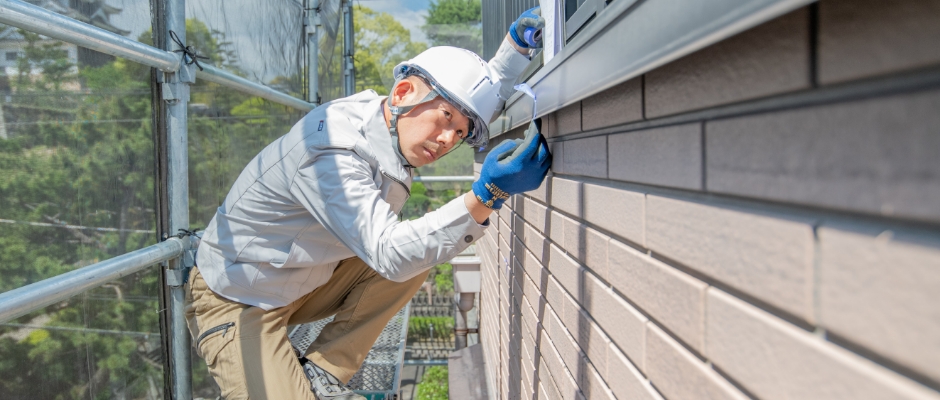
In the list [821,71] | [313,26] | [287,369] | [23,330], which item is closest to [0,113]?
[23,330]

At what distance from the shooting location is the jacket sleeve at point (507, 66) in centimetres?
233

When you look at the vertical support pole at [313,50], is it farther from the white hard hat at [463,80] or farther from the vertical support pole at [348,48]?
the white hard hat at [463,80]

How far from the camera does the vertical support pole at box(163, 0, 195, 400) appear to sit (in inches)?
109

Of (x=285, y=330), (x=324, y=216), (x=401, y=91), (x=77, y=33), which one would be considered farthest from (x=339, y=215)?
(x=77, y=33)

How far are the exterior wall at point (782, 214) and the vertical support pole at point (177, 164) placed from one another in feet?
7.91

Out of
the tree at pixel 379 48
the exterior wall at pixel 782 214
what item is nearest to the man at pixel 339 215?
the exterior wall at pixel 782 214

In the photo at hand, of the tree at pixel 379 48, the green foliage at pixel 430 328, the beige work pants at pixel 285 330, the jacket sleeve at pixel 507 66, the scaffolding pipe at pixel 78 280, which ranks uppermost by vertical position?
the tree at pixel 379 48

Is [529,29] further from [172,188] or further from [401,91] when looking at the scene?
[172,188]

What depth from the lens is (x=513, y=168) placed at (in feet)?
5.22

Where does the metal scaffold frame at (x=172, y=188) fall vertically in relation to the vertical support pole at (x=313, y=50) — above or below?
below

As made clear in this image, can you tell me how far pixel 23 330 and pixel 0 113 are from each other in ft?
2.72

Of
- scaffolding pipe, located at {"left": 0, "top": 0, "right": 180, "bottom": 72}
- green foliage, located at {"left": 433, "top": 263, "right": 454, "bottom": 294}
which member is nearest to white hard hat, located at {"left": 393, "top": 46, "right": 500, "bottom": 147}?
scaffolding pipe, located at {"left": 0, "top": 0, "right": 180, "bottom": 72}

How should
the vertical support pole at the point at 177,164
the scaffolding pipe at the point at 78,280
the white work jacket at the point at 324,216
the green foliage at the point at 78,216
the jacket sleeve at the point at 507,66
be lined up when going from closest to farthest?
the scaffolding pipe at the point at 78,280
the white work jacket at the point at 324,216
the green foliage at the point at 78,216
the jacket sleeve at the point at 507,66
the vertical support pole at the point at 177,164

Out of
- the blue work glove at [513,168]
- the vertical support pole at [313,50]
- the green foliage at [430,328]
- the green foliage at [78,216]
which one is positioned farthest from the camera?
the green foliage at [430,328]
